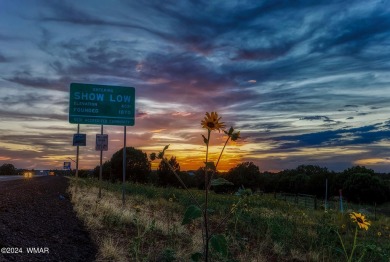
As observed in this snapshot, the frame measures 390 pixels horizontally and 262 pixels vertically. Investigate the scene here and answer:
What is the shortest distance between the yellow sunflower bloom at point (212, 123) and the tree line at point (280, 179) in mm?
47193

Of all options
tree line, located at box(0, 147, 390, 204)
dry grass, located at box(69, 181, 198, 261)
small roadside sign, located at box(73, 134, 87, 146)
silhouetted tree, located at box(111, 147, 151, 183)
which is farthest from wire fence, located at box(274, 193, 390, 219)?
silhouetted tree, located at box(111, 147, 151, 183)

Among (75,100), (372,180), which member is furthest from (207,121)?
(372,180)

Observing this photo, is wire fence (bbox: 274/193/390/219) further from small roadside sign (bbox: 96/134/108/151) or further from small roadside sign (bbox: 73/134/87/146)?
small roadside sign (bbox: 73/134/87/146)

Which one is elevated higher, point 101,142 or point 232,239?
point 101,142

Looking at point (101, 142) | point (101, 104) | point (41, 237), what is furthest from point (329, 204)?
point (41, 237)

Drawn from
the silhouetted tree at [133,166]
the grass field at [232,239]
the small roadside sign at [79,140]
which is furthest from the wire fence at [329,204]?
the silhouetted tree at [133,166]

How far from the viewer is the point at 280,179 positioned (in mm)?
71750

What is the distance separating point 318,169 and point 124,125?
6302 cm

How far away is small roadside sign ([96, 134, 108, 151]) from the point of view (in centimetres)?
1909

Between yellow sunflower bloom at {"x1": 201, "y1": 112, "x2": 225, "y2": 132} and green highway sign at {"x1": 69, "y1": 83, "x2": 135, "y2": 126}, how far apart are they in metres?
13.4

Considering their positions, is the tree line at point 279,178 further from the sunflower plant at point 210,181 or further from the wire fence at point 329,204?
the sunflower plant at point 210,181

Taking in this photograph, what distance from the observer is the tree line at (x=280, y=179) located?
5391cm

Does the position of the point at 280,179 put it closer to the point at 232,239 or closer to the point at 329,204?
the point at 329,204

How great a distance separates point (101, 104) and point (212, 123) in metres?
14.2
